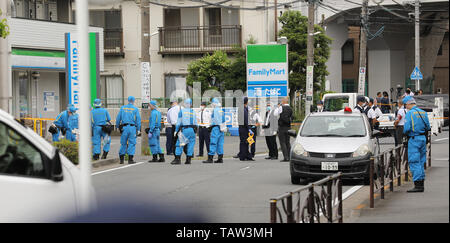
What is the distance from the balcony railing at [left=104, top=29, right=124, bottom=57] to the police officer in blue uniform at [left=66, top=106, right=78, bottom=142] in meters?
20.6

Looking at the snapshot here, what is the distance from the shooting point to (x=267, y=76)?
84.2ft

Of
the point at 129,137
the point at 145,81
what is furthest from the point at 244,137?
the point at 145,81

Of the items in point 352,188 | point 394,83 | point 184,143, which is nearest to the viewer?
point 352,188

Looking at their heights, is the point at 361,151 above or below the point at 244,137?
above

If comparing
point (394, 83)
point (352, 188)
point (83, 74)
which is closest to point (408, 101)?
point (352, 188)

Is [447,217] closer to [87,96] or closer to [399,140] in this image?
[87,96]

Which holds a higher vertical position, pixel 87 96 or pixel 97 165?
pixel 87 96

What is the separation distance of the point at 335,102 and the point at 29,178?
28.6 meters

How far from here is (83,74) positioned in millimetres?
4754

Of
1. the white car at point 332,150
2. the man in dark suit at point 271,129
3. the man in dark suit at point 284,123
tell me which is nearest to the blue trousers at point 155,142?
the man in dark suit at point 271,129

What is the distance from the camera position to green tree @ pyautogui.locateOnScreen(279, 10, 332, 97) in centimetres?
3691

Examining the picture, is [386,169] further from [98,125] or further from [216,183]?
[98,125]

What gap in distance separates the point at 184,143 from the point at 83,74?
14057 mm

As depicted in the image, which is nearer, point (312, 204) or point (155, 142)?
point (312, 204)
